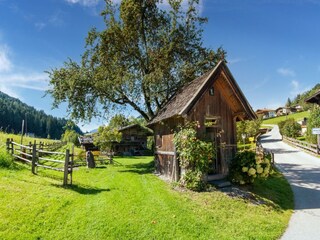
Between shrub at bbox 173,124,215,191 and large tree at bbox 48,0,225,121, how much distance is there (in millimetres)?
9428

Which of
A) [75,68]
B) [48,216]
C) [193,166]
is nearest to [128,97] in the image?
[75,68]

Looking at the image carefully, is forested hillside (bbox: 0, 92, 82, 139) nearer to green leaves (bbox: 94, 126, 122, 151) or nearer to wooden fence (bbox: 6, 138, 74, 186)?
green leaves (bbox: 94, 126, 122, 151)

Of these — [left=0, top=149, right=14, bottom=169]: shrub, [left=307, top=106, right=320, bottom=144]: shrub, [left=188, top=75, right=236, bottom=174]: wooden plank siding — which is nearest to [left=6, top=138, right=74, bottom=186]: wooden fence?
[left=0, top=149, right=14, bottom=169]: shrub

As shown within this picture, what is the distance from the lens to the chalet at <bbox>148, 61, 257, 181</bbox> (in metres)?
13.4

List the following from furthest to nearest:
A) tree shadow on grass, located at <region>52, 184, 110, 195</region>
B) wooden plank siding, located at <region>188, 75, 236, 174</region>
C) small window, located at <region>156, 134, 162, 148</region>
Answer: small window, located at <region>156, 134, 162, 148</region>
wooden plank siding, located at <region>188, 75, 236, 174</region>
tree shadow on grass, located at <region>52, 184, 110, 195</region>

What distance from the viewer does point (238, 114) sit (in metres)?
15.0

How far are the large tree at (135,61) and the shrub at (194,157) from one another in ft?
30.9

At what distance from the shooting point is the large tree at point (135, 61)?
21.8 meters

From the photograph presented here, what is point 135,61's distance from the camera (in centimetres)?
2347

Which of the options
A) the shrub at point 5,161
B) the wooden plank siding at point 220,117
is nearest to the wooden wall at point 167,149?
the wooden plank siding at point 220,117

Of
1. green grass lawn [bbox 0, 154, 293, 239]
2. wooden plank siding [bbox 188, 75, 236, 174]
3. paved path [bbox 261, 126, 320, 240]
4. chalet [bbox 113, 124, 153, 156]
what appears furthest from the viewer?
chalet [bbox 113, 124, 153, 156]

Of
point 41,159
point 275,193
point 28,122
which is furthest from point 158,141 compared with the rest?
point 28,122

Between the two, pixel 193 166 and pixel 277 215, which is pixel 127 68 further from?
pixel 277 215

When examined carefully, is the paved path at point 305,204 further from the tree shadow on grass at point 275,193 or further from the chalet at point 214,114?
the chalet at point 214,114
